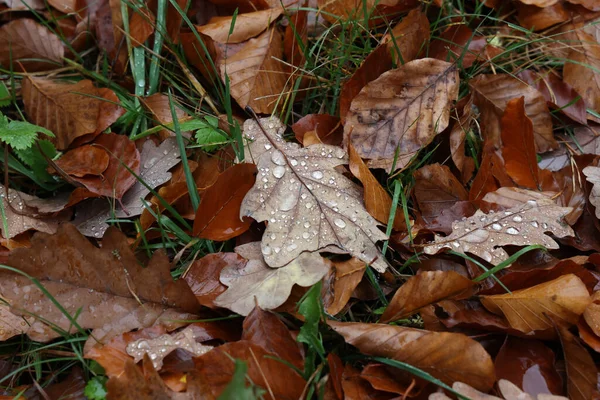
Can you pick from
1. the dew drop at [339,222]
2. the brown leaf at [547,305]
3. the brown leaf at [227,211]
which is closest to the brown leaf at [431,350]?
the brown leaf at [547,305]

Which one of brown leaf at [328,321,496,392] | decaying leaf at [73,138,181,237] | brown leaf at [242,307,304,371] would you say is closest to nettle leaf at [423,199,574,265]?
brown leaf at [328,321,496,392]

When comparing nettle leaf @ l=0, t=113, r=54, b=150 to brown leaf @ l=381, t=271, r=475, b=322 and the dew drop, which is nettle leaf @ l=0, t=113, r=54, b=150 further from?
brown leaf @ l=381, t=271, r=475, b=322

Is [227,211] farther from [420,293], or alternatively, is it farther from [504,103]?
[504,103]

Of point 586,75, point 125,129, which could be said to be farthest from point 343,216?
point 586,75

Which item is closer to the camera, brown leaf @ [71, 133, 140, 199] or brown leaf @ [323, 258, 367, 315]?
brown leaf @ [323, 258, 367, 315]

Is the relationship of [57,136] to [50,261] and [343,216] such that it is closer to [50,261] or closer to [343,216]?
[50,261]

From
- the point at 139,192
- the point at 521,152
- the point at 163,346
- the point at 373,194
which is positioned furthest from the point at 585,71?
the point at 163,346
